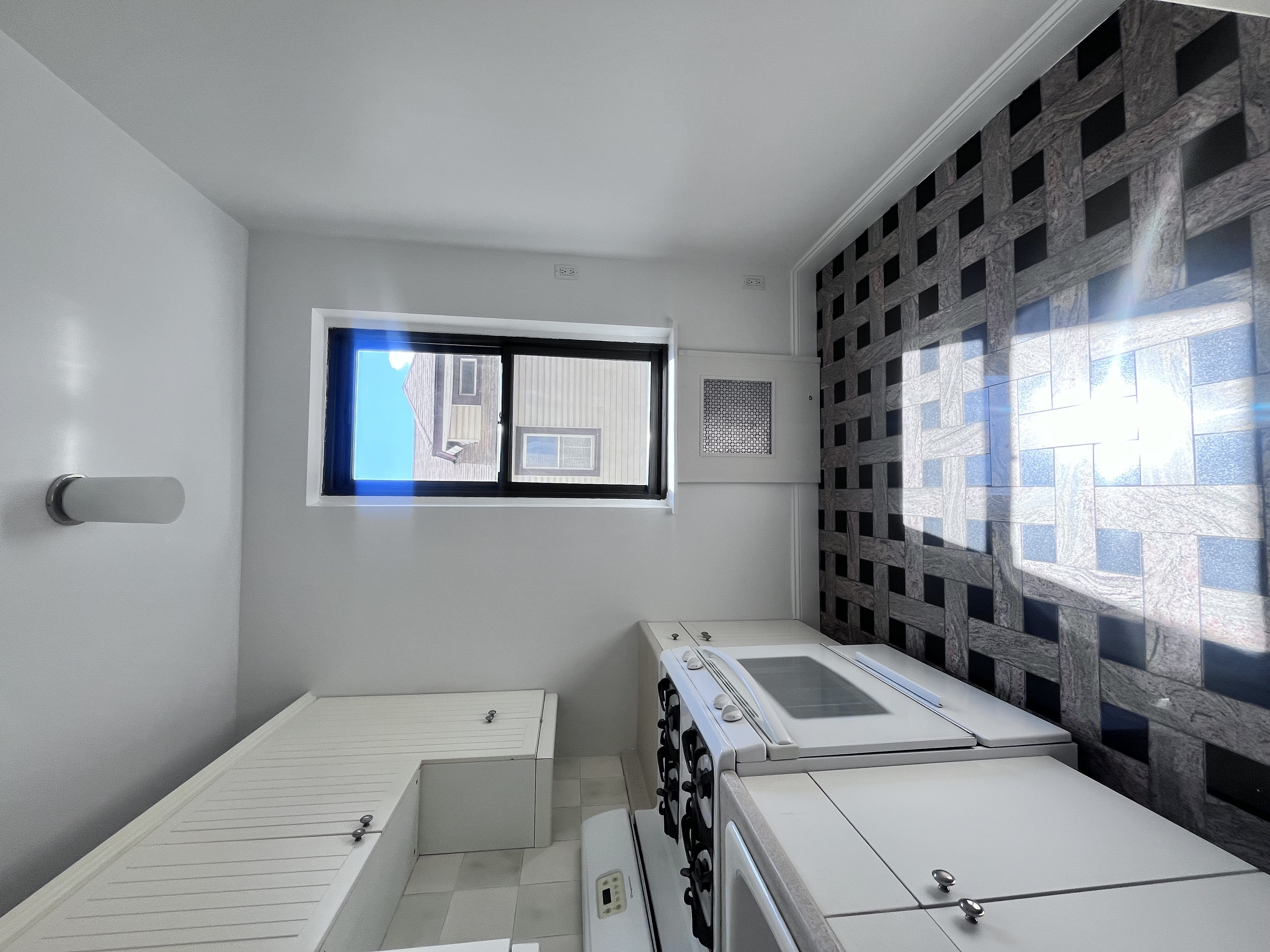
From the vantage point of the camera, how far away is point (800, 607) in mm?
2533

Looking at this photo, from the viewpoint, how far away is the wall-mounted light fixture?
4.50 feet

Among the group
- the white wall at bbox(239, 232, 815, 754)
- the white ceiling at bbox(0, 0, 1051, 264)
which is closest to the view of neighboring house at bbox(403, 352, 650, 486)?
the white wall at bbox(239, 232, 815, 754)

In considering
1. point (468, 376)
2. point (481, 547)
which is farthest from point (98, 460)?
point (468, 376)

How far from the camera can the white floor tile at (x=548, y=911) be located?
151 centimetres

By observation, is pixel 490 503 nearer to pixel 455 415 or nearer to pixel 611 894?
pixel 455 415

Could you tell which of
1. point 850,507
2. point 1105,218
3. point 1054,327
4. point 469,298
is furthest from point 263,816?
point 1105,218

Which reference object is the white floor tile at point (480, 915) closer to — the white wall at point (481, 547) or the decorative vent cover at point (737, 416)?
the white wall at point (481, 547)

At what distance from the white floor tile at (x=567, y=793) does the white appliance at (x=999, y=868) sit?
1.18 meters

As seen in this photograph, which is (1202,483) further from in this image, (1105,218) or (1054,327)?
(1105,218)

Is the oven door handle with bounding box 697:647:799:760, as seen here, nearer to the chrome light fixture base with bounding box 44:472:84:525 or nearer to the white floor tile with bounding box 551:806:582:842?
the white floor tile with bounding box 551:806:582:842

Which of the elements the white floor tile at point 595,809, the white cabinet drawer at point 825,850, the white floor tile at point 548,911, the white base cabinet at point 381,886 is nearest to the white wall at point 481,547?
the white floor tile at point 595,809

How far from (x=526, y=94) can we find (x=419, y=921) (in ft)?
7.56

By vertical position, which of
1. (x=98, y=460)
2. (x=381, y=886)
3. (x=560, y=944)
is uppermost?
(x=98, y=460)

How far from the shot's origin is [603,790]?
2.15 meters
